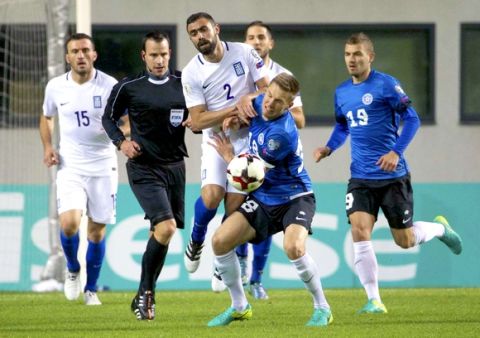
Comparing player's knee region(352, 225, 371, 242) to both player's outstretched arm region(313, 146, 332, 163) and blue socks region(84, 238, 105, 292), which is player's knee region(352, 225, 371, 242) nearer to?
player's outstretched arm region(313, 146, 332, 163)

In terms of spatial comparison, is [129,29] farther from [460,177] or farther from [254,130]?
[254,130]

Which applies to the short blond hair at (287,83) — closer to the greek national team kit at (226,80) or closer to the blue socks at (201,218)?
the greek national team kit at (226,80)

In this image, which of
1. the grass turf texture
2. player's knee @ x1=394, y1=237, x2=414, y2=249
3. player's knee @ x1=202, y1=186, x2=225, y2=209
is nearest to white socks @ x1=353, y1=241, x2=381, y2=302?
the grass turf texture

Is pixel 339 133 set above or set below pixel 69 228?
above

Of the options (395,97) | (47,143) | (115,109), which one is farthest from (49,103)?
(395,97)

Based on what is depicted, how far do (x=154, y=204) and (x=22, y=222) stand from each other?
5.45 metres

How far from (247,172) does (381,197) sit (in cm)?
226

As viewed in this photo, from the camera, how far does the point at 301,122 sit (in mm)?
12680

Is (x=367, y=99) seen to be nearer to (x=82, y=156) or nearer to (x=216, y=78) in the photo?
(x=216, y=78)

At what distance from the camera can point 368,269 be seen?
12.2m

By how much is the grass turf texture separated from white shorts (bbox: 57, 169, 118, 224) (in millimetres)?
894

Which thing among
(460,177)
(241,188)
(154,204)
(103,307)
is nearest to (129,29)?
(460,177)

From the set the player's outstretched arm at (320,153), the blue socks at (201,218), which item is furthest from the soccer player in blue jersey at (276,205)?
the blue socks at (201,218)

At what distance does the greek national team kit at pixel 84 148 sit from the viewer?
13641 mm
